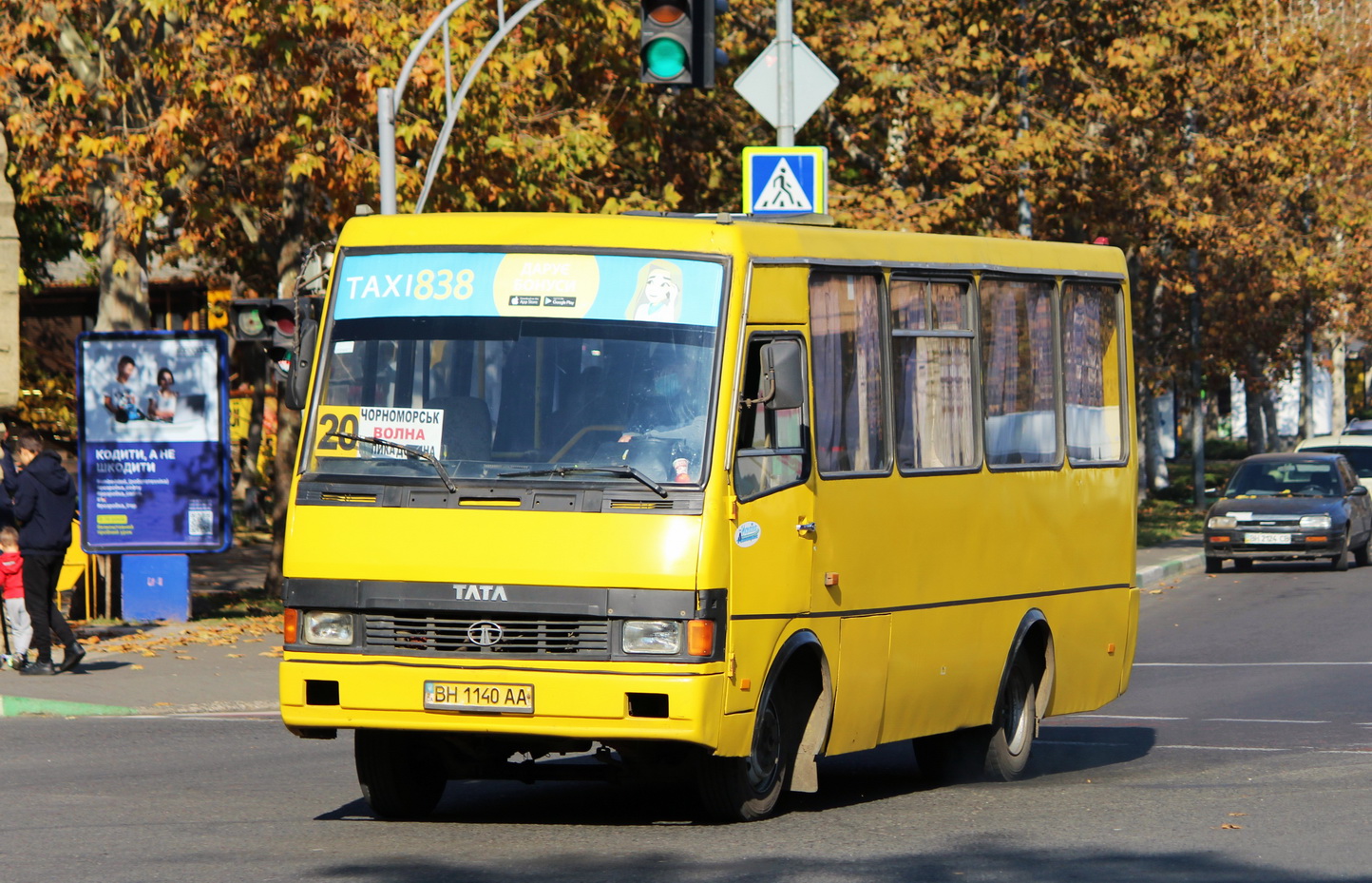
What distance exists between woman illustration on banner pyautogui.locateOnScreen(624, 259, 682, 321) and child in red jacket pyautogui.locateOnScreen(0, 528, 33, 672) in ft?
29.3

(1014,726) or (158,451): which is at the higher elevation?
(158,451)

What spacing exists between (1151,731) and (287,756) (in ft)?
18.3

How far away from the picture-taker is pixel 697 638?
28.3ft

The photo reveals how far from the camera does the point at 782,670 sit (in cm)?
942

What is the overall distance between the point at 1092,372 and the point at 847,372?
2944 millimetres

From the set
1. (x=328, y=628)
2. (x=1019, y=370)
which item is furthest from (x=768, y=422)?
(x=1019, y=370)

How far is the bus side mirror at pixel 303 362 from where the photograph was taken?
957 centimetres

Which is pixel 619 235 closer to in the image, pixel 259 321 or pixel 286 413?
pixel 259 321

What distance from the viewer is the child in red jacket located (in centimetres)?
1642

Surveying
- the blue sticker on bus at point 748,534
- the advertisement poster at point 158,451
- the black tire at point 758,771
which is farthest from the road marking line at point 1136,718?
the advertisement poster at point 158,451

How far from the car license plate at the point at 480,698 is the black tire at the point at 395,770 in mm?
619

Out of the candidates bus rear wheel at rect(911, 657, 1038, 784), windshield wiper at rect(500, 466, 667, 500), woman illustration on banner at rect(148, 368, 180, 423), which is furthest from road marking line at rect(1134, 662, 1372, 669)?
windshield wiper at rect(500, 466, 667, 500)

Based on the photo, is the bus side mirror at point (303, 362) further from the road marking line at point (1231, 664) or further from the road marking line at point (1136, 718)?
the road marking line at point (1231, 664)

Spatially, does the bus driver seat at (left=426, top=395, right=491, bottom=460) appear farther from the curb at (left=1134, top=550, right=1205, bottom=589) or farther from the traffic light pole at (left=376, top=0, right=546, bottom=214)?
the curb at (left=1134, top=550, right=1205, bottom=589)
